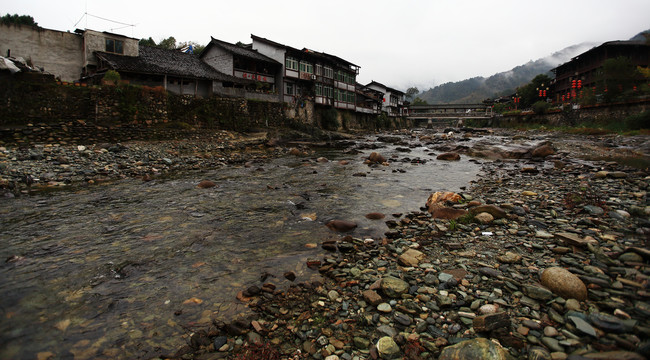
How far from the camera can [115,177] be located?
40.3 ft

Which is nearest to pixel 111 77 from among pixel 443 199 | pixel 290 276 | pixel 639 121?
pixel 290 276

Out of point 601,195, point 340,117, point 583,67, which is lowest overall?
point 601,195

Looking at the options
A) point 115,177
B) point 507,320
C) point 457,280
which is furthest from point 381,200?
point 115,177

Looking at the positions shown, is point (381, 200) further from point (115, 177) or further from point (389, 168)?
point (115, 177)

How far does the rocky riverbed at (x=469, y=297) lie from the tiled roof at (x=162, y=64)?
86.7 feet

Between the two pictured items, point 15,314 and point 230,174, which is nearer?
point 15,314

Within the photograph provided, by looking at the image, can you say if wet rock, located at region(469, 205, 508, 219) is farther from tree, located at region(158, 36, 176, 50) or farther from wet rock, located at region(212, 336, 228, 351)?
tree, located at region(158, 36, 176, 50)

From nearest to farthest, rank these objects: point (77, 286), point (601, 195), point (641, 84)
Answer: point (77, 286), point (601, 195), point (641, 84)

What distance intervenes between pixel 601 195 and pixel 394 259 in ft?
22.6

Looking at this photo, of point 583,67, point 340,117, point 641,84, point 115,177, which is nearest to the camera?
point 115,177

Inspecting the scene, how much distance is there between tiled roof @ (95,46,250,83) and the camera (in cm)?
2427

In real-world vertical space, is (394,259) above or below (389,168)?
below

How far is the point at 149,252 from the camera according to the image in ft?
18.6

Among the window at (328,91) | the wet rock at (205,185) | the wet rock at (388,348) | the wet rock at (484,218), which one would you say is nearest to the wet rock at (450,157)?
the wet rock at (484,218)
